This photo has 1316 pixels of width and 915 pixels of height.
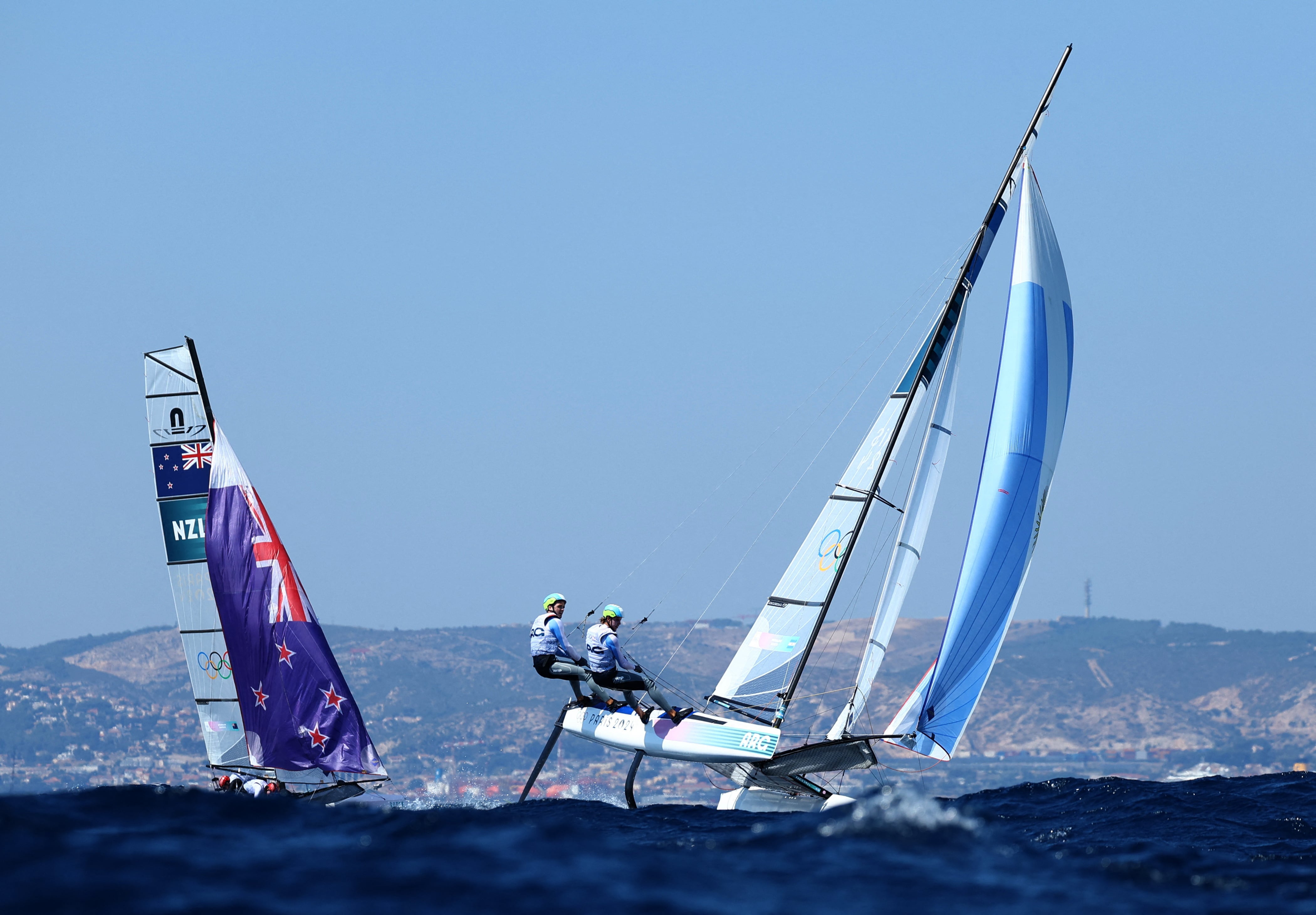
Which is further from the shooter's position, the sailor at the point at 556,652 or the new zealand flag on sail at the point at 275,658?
the new zealand flag on sail at the point at 275,658

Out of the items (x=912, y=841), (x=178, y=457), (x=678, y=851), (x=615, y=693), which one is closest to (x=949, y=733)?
(x=615, y=693)

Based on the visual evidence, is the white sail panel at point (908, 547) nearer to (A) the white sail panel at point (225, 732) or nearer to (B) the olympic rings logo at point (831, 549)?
(B) the olympic rings logo at point (831, 549)

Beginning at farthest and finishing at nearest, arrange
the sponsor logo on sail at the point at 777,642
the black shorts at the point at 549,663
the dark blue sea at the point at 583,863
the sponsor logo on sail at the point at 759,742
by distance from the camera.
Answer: the sponsor logo on sail at the point at 777,642
the black shorts at the point at 549,663
the sponsor logo on sail at the point at 759,742
the dark blue sea at the point at 583,863

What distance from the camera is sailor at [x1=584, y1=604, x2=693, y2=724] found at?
1650cm

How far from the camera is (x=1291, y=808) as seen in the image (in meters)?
16.3

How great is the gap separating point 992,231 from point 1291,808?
28.1 feet

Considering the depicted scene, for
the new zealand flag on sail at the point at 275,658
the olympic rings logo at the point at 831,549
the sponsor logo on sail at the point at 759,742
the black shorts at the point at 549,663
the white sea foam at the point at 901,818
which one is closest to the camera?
the white sea foam at the point at 901,818

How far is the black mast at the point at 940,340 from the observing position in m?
17.1

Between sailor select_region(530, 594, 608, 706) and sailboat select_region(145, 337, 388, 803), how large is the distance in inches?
121

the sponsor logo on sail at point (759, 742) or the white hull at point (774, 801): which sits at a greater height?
the sponsor logo on sail at point (759, 742)

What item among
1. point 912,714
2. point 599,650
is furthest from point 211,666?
point 912,714

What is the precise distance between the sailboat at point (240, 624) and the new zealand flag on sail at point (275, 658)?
2 cm

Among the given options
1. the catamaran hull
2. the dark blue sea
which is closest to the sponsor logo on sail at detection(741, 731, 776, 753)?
the catamaran hull

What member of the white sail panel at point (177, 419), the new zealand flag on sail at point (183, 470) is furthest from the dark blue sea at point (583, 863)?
the white sail panel at point (177, 419)
